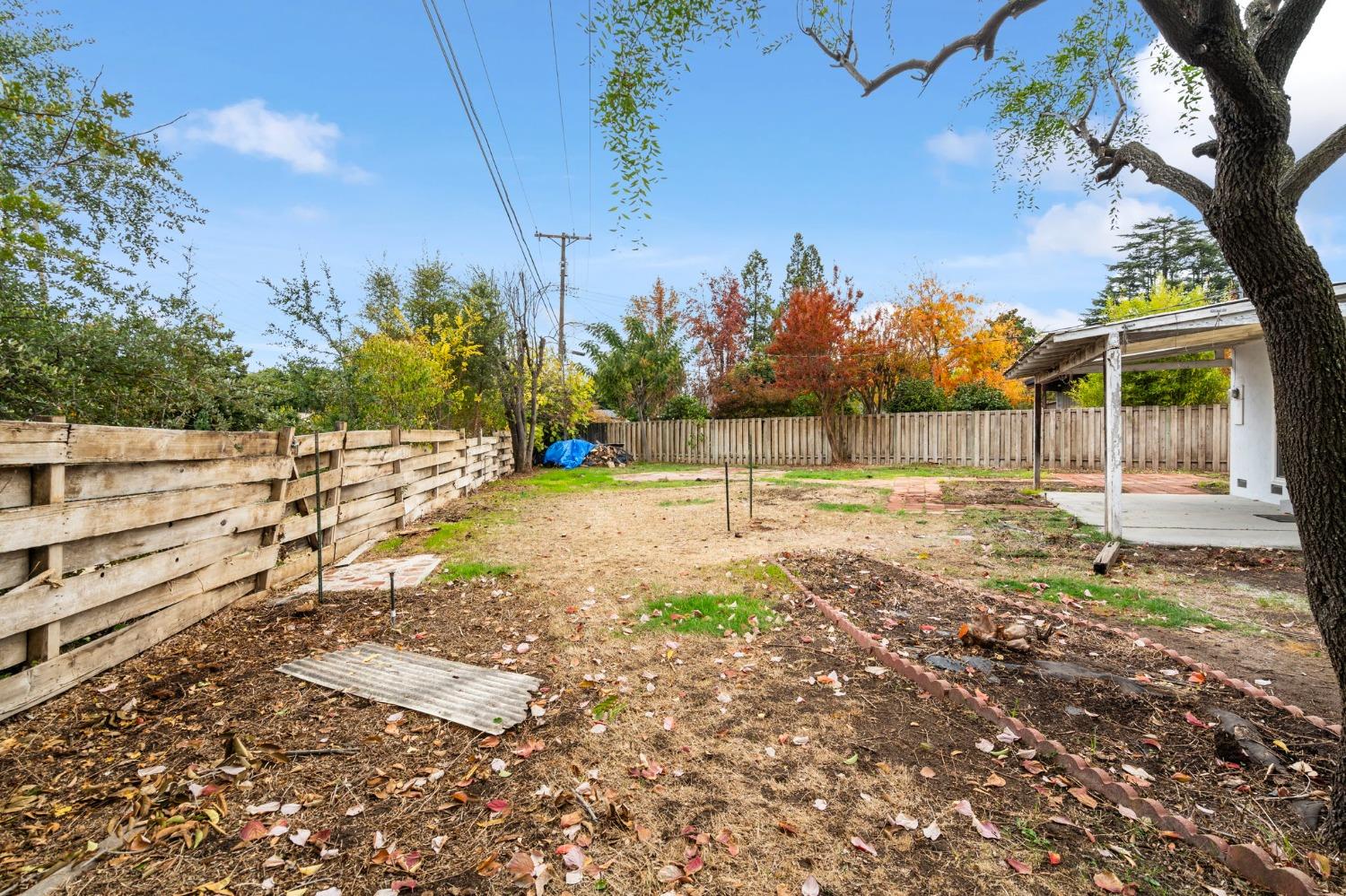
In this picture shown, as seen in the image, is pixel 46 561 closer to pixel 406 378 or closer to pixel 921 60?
pixel 921 60

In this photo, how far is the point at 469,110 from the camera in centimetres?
816

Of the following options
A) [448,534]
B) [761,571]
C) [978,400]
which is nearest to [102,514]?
[448,534]

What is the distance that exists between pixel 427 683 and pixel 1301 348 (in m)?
3.86

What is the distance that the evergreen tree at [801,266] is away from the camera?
114 ft

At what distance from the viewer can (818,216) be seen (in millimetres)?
14648

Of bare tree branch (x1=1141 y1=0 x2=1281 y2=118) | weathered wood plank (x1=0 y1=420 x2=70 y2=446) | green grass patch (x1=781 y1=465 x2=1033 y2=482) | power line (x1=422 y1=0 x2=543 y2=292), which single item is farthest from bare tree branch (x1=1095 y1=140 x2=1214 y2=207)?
green grass patch (x1=781 y1=465 x2=1033 y2=482)

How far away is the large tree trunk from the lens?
175 cm

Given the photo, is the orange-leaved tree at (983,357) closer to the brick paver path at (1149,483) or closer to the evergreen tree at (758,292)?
the brick paver path at (1149,483)

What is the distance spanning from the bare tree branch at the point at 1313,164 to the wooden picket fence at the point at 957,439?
10.1 m

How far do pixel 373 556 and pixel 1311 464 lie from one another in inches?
261

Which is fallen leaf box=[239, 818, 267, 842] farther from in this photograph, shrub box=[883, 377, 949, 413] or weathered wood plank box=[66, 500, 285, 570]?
shrub box=[883, 377, 949, 413]

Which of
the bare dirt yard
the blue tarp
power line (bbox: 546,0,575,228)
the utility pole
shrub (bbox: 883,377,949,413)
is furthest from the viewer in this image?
the utility pole

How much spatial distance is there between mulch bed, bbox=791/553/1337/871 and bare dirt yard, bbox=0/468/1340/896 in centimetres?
1

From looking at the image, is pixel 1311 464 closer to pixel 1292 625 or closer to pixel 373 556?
pixel 1292 625
